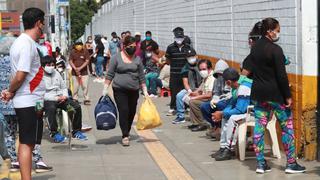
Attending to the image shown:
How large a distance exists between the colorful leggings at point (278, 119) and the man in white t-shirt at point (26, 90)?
2538mm

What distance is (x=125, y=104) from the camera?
396 inches

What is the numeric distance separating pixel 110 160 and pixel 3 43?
211 cm

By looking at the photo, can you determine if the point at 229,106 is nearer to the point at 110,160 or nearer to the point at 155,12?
the point at 110,160

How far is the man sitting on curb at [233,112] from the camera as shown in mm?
8703

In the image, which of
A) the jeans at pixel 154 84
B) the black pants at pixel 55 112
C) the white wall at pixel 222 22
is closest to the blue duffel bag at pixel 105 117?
the black pants at pixel 55 112

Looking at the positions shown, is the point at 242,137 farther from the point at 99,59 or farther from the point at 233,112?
the point at 99,59

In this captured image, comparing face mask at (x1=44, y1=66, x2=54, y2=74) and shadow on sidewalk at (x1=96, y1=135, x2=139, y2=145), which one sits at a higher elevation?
face mask at (x1=44, y1=66, x2=54, y2=74)

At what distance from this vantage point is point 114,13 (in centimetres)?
4109

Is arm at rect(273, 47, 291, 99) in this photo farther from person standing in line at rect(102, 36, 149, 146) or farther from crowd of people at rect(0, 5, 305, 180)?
person standing in line at rect(102, 36, 149, 146)

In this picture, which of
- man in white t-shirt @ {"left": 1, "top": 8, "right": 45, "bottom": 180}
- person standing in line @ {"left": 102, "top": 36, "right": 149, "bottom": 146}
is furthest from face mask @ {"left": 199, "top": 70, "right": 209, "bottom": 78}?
man in white t-shirt @ {"left": 1, "top": 8, "right": 45, "bottom": 180}

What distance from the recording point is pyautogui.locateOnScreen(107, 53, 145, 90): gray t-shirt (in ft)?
32.7

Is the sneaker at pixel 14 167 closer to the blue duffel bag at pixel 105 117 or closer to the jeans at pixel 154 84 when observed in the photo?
the blue duffel bag at pixel 105 117

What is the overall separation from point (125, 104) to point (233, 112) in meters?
1.94

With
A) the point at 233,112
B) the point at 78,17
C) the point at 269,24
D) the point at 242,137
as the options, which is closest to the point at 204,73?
the point at 233,112
